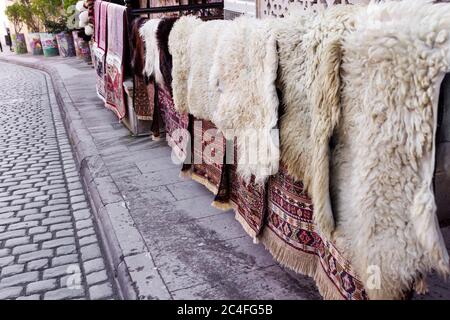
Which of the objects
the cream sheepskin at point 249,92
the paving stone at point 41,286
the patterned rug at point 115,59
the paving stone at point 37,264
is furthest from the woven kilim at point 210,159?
the patterned rug at point 115,59

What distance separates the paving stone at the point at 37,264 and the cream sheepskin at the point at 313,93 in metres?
2.32

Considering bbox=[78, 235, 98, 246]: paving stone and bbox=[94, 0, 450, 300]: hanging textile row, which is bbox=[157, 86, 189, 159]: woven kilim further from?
bbox=[78, 235, 98, 246]: paving stone

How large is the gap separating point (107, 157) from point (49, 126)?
11.0 ft

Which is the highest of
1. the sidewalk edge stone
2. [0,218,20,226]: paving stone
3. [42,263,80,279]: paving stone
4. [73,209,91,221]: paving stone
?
the sidewalk edge stone

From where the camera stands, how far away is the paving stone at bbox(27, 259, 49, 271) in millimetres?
3498

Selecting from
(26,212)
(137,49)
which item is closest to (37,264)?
(26,212)

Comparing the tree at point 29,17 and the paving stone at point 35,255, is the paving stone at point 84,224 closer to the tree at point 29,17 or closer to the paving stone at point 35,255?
the paving stone at point 35,255

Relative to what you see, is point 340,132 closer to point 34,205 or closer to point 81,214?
point 81,214

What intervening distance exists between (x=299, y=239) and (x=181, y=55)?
200 cm

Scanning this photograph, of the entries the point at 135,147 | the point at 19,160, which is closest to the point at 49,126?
the point at 19,160

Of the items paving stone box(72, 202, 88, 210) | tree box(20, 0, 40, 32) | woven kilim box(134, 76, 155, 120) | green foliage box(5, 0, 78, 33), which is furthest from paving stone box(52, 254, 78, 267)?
tree box(20, 0, 40, 32)

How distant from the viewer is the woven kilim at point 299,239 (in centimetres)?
218

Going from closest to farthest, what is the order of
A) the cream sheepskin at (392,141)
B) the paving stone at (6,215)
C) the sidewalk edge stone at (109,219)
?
the cream sheepskin at (392,141) → the sidewalk edge stone at (109,219) → the paving stone at (6,215)

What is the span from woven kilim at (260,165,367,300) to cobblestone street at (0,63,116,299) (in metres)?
1.31
